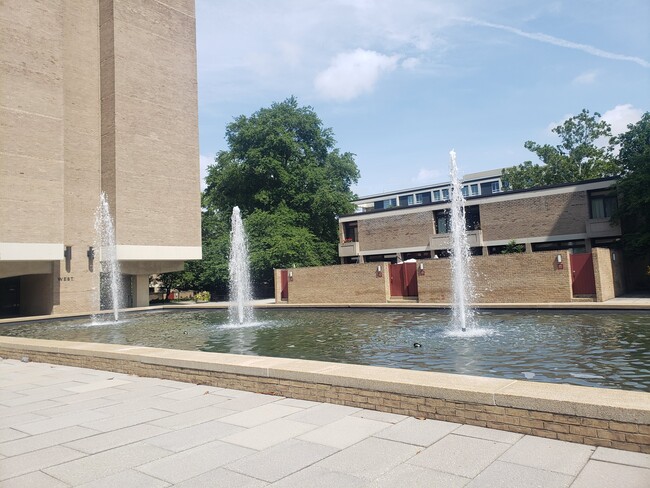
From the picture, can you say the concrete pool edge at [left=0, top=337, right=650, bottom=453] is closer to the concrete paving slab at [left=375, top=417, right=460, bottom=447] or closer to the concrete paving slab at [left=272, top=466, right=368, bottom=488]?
the concrete paving slab at [left=375, top=417, right=460, bottom=447]

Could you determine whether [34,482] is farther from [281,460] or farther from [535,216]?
[535,216]

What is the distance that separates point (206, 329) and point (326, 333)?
17.6 ft

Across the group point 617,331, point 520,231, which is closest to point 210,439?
point 617,331

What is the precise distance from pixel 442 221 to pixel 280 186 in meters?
15.9

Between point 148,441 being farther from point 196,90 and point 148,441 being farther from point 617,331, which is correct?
point 196,90

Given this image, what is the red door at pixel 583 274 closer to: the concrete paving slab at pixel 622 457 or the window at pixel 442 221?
the window at pixel 442 221

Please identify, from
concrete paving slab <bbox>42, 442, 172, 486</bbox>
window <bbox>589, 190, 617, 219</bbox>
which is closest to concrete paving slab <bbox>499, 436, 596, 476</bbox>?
concrete paving slab <bbox>42, 442, 172, 486</bbox>

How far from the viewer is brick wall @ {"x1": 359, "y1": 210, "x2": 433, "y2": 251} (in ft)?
133

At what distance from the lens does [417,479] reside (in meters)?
4.13

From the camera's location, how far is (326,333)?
53.4ft

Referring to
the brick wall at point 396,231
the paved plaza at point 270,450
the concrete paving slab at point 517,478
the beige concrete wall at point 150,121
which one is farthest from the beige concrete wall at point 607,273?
the beige concrete wall at point 150,121

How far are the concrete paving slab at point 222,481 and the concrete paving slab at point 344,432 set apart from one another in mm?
1006

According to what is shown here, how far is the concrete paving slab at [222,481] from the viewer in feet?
13.7

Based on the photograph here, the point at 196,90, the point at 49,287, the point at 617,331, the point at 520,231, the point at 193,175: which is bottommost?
the point at 617,331
